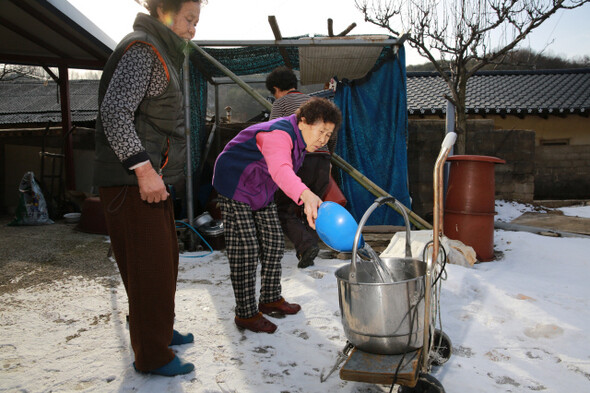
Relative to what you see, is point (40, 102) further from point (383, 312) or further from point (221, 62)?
point (383, 312)

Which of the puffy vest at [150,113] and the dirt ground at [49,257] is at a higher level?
the puffy vest at [150,113]

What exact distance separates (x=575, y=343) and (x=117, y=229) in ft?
8.76

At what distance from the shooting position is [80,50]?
7.65 metres

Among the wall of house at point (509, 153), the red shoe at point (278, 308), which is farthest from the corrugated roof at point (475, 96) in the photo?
the red shoe at point (278, 308)

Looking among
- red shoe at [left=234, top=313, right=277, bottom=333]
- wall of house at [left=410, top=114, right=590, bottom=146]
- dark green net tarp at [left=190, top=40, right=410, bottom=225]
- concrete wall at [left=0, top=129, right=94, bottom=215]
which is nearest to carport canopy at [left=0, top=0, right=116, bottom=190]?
concrete wall at [left=0, top=129, right=94, bottom=215]

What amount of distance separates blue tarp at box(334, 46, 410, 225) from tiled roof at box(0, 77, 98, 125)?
10596 millimetres

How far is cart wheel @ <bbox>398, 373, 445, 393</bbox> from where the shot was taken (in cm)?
157

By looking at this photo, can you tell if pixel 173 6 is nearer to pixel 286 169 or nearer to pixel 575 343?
pixel 286 169

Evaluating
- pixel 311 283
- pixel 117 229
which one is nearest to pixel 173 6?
pixel 117 229

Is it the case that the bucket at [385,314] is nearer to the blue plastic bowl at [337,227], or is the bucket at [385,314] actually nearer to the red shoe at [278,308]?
the blue plastic bowl at [337,227]

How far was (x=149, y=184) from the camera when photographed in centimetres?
168

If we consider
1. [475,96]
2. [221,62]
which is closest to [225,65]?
[221,62]

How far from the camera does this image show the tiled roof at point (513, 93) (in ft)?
39.1

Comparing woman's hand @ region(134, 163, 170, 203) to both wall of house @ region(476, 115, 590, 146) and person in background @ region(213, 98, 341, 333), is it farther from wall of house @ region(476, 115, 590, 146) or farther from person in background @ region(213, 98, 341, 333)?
wall of house @ region(476, 115, 590, 146)
